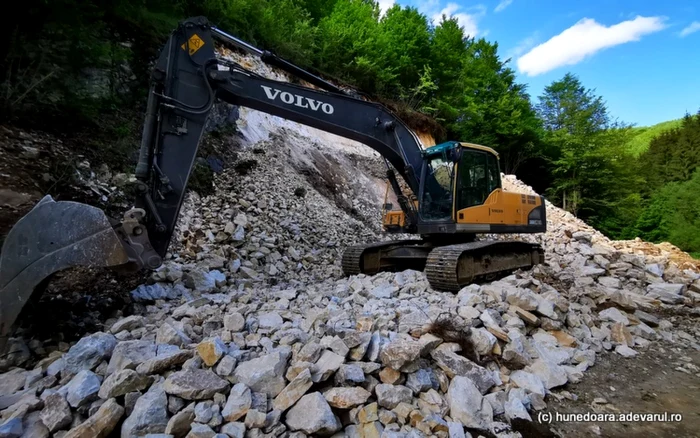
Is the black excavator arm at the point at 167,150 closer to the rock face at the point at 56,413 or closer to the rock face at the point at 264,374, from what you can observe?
the rock face at the point at 56,413

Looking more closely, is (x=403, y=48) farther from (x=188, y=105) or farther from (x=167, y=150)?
(x=167, y=150)

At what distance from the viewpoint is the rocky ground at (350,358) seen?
2.14 meters

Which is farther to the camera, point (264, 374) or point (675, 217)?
point (675, 217)

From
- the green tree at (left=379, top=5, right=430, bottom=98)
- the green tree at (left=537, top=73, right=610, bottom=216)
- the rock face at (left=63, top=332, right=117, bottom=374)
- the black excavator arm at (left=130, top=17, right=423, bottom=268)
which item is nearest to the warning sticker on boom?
the black excavator arm at (left=130, top=17, right=423, bottom=268)

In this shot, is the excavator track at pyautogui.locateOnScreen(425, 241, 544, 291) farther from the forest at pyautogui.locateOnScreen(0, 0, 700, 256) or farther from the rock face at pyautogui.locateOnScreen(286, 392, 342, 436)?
the forest at pyautogui.locateOnScreen(0, 0, 700, 256)

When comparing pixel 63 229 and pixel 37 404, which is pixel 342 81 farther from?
pixel 37 404

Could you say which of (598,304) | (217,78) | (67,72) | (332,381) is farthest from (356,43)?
(332,381)

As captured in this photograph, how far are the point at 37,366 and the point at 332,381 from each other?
2.18m

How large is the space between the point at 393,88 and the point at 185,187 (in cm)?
1436

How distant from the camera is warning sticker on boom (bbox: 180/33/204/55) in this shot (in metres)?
3.95

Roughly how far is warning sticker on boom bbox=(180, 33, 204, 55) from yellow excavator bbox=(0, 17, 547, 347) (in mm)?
11
